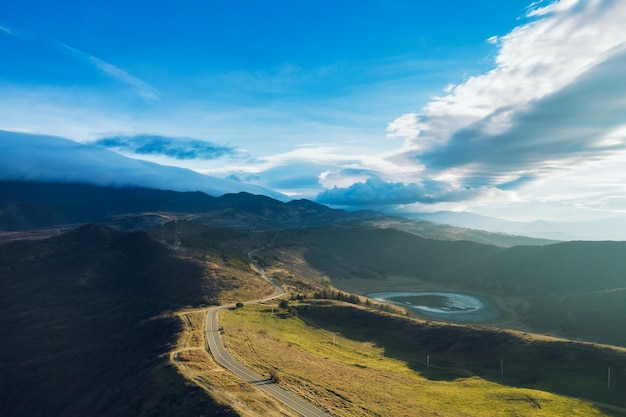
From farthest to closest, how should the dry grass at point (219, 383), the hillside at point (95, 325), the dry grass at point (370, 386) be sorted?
the hillside at point (95, 325) < the dry grass at point (370, 386) < the dry grass at point (219, 383)

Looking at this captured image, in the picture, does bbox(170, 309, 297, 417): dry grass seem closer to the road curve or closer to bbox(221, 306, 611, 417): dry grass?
the road curve

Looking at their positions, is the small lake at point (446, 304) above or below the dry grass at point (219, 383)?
below

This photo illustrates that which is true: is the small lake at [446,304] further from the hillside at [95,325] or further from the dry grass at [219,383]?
the dry grass at [219,383]

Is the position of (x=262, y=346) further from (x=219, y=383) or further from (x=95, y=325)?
(x=95, y=325)

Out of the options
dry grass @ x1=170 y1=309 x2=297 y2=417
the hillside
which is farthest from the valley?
the hillside

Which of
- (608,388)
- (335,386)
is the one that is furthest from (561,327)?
(335,386)

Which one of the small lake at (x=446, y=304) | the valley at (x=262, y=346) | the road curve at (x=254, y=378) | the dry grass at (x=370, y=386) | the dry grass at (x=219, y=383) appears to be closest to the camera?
the dry grass at (x=219, y=383)

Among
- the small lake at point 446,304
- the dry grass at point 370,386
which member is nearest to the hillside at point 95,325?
the dry grass at point 370,386

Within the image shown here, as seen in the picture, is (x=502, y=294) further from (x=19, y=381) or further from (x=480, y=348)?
(x=19, y=381)
